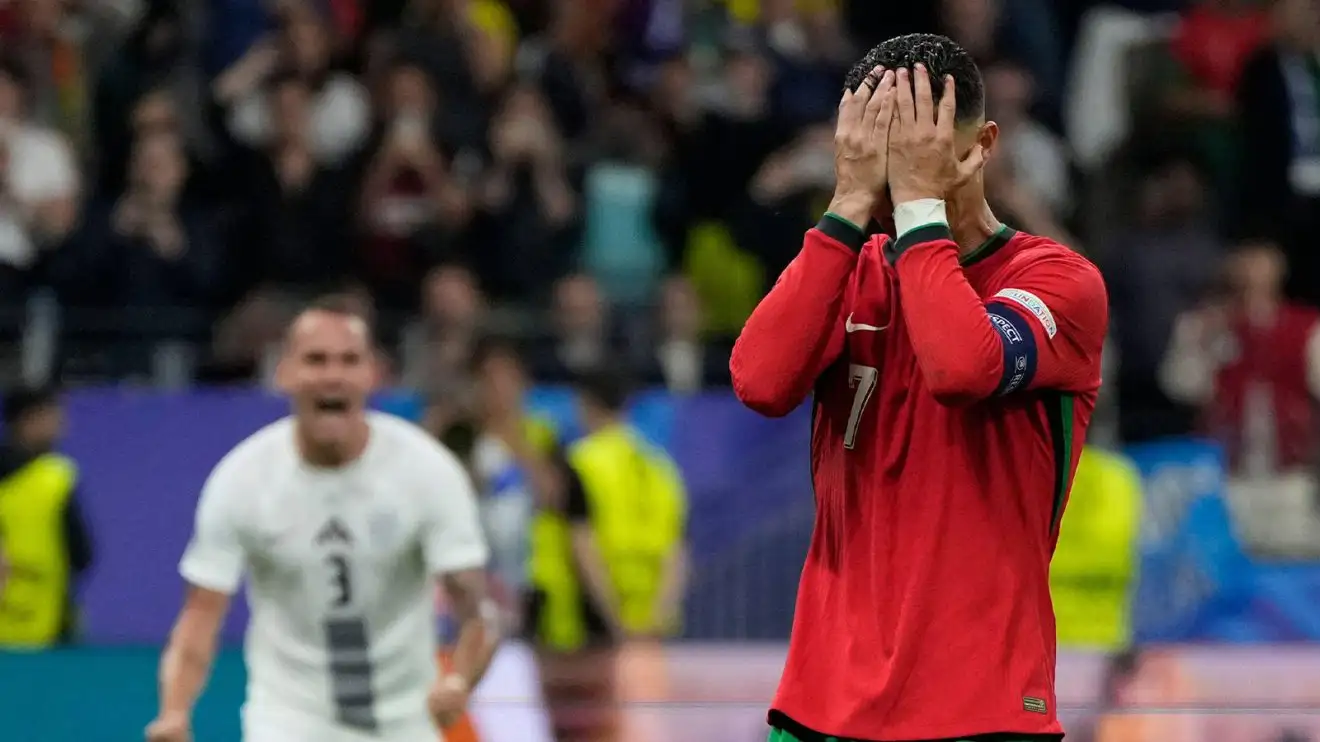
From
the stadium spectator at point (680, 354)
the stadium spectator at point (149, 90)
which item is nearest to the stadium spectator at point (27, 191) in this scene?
the stadium spectator at point (149, 90)

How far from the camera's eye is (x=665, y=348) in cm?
1162

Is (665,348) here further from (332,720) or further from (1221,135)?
(332,720)

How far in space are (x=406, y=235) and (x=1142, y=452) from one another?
4073 millimetres

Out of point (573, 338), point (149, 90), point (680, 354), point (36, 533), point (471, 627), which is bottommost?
point (36, 533)

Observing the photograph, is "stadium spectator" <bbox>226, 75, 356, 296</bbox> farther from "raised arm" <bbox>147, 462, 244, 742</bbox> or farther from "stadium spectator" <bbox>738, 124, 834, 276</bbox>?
"raised arm" <bbox>147, 462, 244, 742</bbox>

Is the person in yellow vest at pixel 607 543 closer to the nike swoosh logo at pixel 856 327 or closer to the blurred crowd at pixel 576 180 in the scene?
the blurred crowd at pixel 576 180

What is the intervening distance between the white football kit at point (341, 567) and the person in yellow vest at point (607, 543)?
11.6 ft

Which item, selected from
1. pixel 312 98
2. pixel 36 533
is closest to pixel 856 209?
pixel 36 533

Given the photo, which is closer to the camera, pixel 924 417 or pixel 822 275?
pixel 822 275

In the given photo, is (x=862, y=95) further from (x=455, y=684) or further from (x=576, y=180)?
(x=576, y=180)

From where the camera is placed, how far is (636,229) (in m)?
12.4

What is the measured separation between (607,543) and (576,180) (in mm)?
2827

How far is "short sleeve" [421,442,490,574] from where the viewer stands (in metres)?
6.27

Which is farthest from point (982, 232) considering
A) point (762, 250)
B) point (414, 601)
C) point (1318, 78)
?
point (1318, 78)
